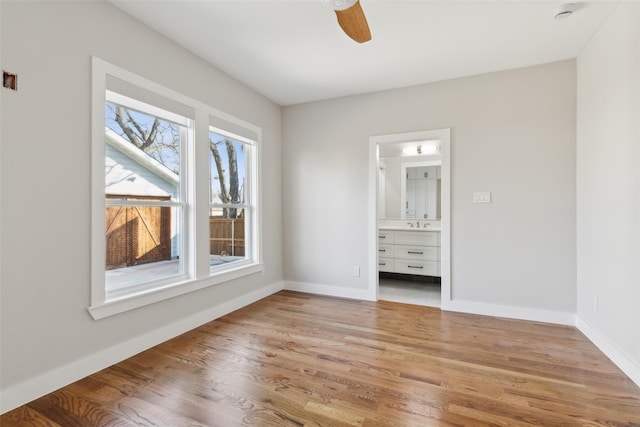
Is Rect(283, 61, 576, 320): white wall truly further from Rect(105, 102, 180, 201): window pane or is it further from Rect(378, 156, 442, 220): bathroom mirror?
Rect(105, 102, 180, 201): window pane

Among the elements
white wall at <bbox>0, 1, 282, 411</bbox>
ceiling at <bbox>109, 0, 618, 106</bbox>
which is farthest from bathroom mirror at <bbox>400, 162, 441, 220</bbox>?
Result: white wall at <bbox>0, 1, 282, 411</bbox>

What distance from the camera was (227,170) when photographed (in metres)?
3.44

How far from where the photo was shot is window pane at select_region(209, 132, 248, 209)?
3.23 meters

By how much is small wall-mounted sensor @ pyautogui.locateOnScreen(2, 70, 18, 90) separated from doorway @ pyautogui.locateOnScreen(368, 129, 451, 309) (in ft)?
10.3

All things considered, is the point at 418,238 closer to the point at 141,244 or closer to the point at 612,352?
the point at 612,352

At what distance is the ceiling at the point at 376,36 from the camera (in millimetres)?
2166

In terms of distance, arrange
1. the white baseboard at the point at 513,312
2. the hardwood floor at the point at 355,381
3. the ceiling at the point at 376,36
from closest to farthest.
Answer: the hardwood floor at the point at 355,381 < the ceiling at the point at 376,36 < the white baseboard at the point at 513,312

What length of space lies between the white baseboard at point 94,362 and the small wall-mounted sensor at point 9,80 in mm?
1676

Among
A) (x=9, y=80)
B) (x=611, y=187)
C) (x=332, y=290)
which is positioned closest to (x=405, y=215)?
(x=332, y=290)

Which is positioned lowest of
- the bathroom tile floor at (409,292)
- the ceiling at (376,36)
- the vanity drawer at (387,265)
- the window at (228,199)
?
the bathroom tile floor at (409,292)

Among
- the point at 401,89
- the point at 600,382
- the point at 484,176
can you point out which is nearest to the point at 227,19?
the point at 401,89

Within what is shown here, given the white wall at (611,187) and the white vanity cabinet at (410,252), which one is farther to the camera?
the white vanity cabinet at (410,252)

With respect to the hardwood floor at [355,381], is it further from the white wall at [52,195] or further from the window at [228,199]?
the window at [228,199]

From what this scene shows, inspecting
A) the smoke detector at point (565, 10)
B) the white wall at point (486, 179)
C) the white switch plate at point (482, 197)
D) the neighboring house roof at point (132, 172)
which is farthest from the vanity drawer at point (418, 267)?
the neighboring house roof at point (132, 172)
